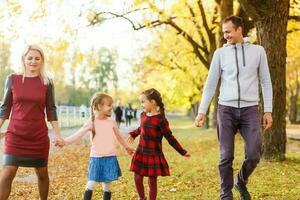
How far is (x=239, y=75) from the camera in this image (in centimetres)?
639

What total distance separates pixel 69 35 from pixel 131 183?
10.8m

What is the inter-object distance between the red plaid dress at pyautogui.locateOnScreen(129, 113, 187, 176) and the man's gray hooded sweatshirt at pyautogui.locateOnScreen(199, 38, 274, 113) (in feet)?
1.90

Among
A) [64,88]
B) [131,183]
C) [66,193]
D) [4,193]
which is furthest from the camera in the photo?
[64,88]

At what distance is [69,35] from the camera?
62.8 feet

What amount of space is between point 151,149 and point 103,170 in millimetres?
650

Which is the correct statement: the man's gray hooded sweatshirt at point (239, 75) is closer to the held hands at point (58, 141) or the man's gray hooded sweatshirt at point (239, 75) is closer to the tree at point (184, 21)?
the held hands at point (58, 141)

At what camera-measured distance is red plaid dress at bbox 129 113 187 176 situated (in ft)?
21.9

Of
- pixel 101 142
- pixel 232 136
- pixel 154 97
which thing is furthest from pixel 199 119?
pixel 101 142

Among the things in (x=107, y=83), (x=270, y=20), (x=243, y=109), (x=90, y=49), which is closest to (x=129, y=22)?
(x=90, y=49)

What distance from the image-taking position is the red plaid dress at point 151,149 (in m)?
6.67

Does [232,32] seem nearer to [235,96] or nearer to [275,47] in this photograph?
[235,96]

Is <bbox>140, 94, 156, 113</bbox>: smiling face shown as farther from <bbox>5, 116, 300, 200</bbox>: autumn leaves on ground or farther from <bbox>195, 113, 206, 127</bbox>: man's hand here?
<bbox>5, 116, 300, 200</bbox>: autumn leaves on ground

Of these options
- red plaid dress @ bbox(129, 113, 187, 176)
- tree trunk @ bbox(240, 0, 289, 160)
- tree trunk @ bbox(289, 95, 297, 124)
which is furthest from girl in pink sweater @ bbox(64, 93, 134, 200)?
tree trunk @ bbox(289, 95, 297, 124)

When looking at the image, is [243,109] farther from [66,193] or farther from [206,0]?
[206,0]
